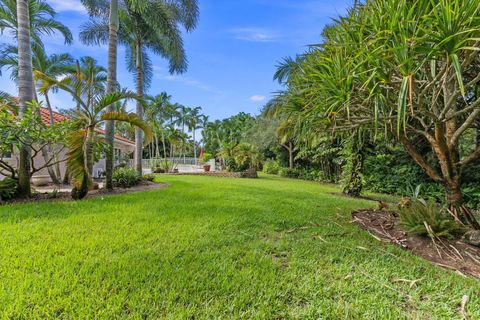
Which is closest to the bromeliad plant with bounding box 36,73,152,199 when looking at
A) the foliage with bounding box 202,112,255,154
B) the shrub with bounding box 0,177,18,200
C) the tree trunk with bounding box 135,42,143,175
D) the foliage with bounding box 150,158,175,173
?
Result: the shrub with bounding box 0,177,18,200

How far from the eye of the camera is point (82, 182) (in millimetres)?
6004

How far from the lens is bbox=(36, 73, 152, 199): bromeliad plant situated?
5.89 meters

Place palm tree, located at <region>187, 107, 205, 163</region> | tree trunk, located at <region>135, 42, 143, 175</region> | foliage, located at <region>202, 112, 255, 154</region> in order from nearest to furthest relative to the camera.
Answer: tree trunk, located at <region>135, 42, 143, 175</region> → foliage, located at <region>202, 112, 255, 154</region> → palm tree, located at <region>187, 107, 205, 163</region>

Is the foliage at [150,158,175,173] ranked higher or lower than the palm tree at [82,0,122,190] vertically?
lower

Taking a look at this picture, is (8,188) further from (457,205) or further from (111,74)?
(457,205)

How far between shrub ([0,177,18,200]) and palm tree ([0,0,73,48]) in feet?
24.0

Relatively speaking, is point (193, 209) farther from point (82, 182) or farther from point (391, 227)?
point (391, 227)

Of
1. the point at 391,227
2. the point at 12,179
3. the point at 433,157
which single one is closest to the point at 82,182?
the point at 12,179

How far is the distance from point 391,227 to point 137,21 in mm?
13033

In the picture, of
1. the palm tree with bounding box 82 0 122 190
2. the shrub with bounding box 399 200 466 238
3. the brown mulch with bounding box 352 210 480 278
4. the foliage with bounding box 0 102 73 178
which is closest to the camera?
the brown mulch with bounding box 352 210 480 278

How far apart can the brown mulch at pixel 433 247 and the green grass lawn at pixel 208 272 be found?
38cm

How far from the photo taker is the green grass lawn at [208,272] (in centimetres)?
218

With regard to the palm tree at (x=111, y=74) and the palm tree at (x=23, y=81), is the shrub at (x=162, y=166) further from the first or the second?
the palm tree at (x=23, y=81)

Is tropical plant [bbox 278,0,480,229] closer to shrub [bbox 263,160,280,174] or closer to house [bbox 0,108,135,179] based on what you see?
house [bbox 0,108,135,179]
